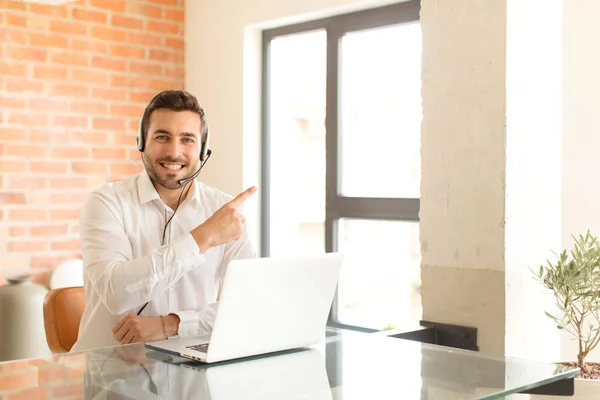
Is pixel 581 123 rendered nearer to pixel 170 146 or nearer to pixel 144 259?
pixel 170 146

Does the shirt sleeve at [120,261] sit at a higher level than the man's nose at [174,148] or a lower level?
lower

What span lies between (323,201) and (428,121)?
4.71 ft

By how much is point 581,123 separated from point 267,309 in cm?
167

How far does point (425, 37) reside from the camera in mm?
2664

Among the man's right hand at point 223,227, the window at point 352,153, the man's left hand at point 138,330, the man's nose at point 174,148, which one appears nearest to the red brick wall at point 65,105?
the window at point 352,153

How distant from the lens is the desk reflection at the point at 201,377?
1.30m

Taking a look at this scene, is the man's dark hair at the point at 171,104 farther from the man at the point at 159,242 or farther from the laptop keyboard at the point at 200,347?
the laptop keyboard at the point at 200,347

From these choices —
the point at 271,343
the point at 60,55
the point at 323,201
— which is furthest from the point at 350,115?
the point at 271,343

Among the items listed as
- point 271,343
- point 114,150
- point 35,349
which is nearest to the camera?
point 271,343

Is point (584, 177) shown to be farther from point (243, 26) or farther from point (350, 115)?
point (243, 26)

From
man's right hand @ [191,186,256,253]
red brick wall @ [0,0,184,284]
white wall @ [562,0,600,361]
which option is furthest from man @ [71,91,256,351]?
red brick wall @ [0,0,184,284]

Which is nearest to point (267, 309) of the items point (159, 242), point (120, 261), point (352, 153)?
point (120, 261)

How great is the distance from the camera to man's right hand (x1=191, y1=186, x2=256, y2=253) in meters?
2.11

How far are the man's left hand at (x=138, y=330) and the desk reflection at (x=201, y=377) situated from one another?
44 centimetres
